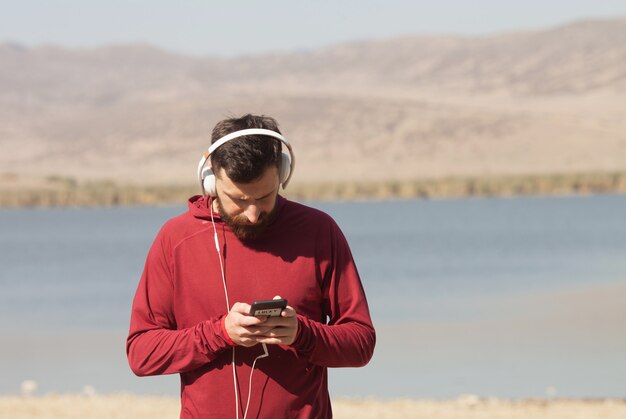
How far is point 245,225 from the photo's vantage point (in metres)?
3.16

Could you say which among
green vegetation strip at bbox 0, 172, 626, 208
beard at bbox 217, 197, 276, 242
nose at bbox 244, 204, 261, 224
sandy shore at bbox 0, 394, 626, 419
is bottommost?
green vegetation strip at bbox 0, 172, 626, 208

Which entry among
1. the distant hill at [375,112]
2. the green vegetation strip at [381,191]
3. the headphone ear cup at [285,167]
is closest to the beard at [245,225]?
the headphone ear cup at [285,167]

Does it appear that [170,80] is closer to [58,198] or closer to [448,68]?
[448,68]

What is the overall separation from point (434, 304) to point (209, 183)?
16.2 m

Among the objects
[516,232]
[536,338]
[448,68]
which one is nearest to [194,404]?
[536,338]

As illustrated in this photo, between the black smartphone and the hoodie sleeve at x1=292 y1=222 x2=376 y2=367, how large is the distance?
0.72ft

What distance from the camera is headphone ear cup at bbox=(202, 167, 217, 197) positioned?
3256mm

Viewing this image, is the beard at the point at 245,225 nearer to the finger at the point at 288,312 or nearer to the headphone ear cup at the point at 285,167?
the headphone ear cup at the point at 285,167

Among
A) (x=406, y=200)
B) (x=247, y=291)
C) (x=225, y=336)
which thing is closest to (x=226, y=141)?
(x=247, y=291)

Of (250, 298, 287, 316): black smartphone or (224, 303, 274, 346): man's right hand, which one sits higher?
(250, 298, 287, 316): black smartphone

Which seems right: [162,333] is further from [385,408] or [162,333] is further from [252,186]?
[385,408]

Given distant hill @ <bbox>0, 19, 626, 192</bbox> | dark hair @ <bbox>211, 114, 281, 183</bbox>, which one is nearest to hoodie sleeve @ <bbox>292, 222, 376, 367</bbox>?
dark hair @ <bbox>211, 114, 281, 183</bbox>

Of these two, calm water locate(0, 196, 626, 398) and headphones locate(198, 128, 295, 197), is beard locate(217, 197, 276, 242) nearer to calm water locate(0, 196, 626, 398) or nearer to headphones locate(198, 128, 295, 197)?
headphones locate(198, 128, 295, 197)

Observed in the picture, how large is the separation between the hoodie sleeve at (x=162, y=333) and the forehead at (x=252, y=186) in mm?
232
